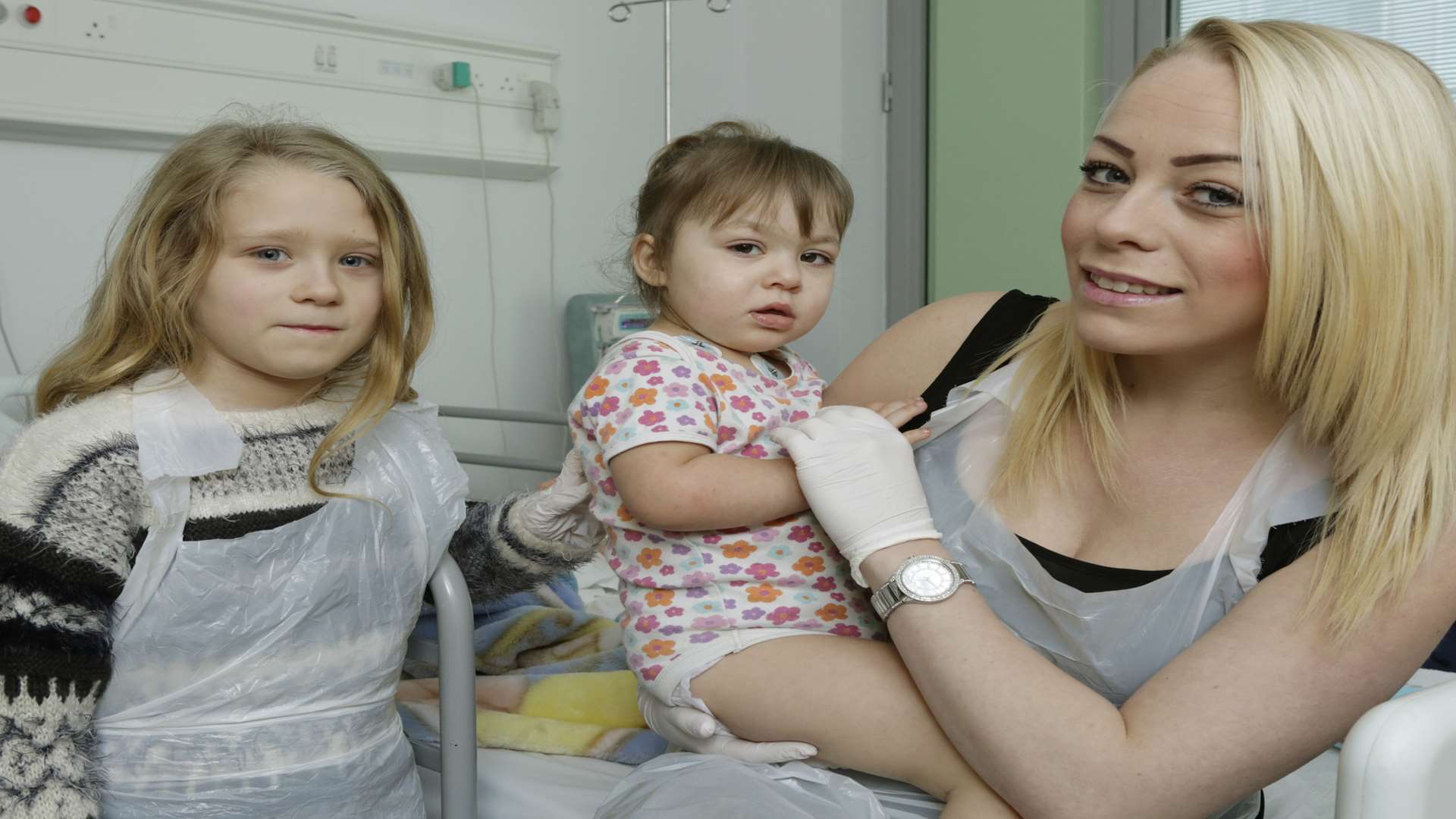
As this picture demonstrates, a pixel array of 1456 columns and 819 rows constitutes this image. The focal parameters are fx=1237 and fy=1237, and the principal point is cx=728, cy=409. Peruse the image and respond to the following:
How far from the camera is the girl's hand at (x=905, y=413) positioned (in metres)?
1.38

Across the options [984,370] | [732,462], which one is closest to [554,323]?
[984,370]

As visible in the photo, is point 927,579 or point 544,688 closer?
point 927,579

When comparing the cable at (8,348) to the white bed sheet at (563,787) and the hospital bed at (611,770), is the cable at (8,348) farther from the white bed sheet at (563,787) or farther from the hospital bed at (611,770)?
the white bed sheet at (563,787)

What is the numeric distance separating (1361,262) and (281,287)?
1.07 m

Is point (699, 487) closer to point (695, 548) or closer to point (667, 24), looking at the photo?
point (695, 548)

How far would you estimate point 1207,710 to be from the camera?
1.07 meters

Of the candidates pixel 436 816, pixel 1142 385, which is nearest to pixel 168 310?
pixel 436 816

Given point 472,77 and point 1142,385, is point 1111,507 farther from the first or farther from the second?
point 472,77

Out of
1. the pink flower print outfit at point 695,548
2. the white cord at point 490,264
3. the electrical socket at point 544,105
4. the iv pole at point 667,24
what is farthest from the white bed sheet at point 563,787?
the electrical socket at point 544,105

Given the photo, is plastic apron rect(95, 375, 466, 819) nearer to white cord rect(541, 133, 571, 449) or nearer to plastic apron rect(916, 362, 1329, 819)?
plastic apron rect(916, 362, 1329, 819)

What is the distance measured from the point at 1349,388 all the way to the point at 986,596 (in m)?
0.41

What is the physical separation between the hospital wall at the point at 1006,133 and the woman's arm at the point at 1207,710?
8.14 feet

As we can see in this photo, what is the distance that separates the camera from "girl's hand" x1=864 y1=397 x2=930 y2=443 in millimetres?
1383

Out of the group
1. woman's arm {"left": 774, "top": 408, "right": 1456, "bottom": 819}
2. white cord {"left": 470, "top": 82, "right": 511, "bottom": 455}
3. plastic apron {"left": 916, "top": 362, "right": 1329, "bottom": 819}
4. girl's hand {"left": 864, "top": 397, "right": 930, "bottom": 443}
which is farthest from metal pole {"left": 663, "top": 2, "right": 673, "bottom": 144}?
woman's arm {"left": 774, "top": 408, "right": 1456, "bottom": 819}
